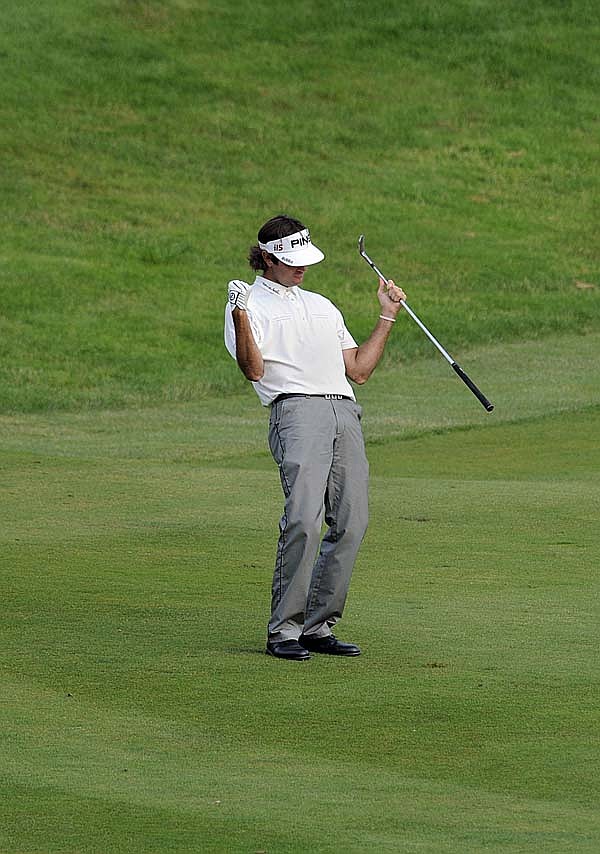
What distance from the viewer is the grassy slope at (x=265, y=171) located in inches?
1054

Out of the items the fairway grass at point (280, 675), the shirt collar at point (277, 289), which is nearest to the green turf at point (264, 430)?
the fairway grass at point (280, 675)

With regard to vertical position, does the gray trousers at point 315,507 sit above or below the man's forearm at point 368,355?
below

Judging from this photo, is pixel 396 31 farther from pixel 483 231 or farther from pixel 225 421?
pixel 225 421

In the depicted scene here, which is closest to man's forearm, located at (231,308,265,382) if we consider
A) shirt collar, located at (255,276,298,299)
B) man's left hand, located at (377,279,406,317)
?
shirt collar, located at (255,276,298,299)

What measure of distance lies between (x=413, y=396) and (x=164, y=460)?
6.51m

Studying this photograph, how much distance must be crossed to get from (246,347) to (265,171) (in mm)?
28782

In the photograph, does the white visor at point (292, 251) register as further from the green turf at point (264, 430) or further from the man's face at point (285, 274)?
the green turf at point (264, 430)

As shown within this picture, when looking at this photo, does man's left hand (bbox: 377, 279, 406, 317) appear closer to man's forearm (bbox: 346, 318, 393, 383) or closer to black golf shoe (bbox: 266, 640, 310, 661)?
man's forearm (bbox: 346, 318, 393, 383)

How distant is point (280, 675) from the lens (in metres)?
6.96

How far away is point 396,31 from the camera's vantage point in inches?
1672

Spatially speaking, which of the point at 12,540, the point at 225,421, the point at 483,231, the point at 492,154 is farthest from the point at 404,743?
the point at 492,154

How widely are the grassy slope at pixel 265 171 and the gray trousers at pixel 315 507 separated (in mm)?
15012

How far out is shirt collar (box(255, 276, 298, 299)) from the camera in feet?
24.2

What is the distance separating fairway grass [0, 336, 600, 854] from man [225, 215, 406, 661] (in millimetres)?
287
